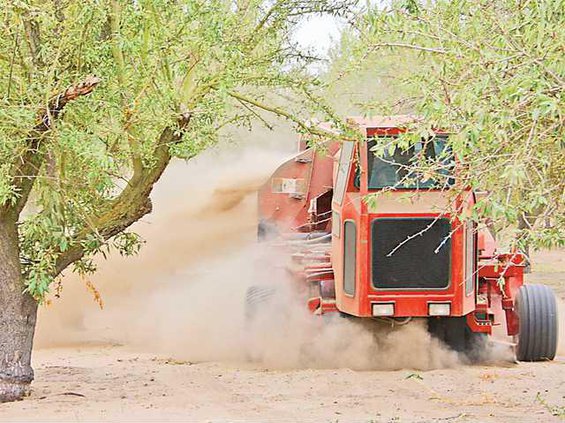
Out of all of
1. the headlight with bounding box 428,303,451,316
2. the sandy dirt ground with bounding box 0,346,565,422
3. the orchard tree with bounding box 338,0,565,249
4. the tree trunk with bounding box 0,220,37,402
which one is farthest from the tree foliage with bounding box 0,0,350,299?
the headlight with bounding box 428,303,451,316

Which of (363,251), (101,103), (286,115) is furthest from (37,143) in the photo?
(363,251)

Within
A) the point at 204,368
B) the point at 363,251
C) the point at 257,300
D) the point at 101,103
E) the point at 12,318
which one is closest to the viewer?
the point at 101,103

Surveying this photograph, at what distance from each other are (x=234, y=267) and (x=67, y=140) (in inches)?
262

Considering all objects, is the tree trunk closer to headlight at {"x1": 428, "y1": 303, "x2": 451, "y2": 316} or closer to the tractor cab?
the tractor cab

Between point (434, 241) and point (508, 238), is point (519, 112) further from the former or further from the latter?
point (434, 241)

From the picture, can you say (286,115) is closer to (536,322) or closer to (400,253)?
(400,253)

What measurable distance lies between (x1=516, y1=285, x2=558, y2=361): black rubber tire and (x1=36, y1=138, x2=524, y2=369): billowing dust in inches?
34.7

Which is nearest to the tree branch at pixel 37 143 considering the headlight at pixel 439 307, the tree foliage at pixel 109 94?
the tree foliage at pixel 109 94

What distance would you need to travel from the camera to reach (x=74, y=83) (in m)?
8.52

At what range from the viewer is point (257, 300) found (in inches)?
499

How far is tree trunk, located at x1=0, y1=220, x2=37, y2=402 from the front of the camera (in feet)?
31.1

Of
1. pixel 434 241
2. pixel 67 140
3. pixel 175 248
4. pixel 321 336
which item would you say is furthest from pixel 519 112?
pixel 175 248

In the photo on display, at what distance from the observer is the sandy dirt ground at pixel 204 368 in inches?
368

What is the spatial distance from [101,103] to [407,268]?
3909mm
